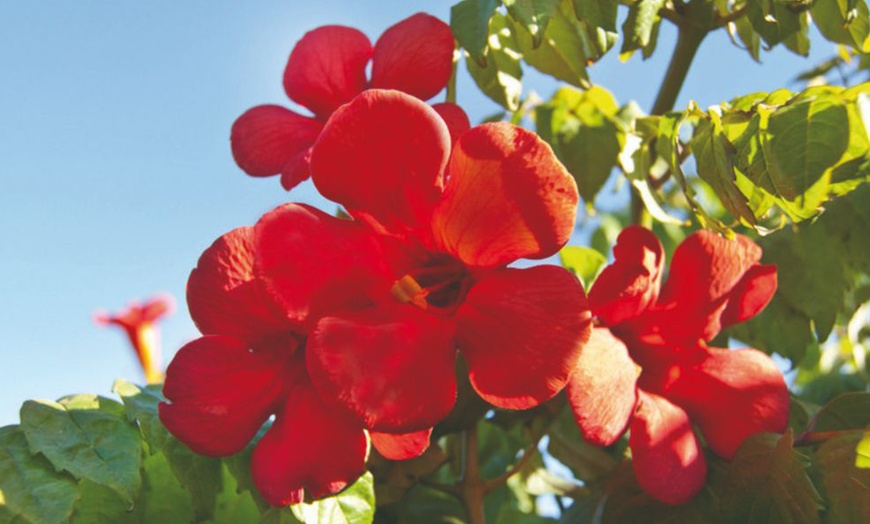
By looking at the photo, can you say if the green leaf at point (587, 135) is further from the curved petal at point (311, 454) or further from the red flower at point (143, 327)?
the red flower at point (143, 327)

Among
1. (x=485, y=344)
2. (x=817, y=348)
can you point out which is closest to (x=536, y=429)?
(x=485, y=344)

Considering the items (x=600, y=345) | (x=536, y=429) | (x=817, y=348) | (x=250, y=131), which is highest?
(x=250, y=131)

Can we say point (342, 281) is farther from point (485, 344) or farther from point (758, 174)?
point (758, 174)

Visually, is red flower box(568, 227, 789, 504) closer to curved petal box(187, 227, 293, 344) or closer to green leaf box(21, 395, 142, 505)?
curved petal box(187, 227, 293, 344)

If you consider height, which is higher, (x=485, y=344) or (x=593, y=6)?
(x=593, y=6)

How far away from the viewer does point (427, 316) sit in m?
→ 0.84

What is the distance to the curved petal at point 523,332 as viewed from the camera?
2.56 ft

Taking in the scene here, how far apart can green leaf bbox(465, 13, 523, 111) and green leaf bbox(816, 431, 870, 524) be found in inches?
22.5

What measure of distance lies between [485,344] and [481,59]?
35cm

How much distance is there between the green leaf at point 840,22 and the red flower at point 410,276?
0.59 meters

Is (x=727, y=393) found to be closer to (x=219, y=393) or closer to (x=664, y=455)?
(x=664, y=455)

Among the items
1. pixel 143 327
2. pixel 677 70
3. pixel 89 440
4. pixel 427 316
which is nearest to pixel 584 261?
pixel 677 70

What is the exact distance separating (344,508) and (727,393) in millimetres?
439

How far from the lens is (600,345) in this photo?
3.01 ft
